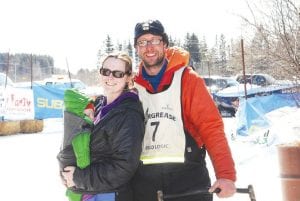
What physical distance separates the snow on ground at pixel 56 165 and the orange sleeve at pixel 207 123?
340cm

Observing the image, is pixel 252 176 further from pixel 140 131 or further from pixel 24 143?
pixel 24 143

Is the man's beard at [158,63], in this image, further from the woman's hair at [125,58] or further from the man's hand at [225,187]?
the man's hand at [225,187]

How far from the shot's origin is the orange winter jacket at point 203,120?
3.08m

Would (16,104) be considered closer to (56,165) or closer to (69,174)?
(56,165)

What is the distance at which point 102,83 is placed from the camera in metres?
3.14

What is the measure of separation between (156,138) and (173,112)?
0.66 feet

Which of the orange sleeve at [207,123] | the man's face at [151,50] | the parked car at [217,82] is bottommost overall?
the orange sleeve at [207,123]

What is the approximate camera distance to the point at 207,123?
10.2 ft

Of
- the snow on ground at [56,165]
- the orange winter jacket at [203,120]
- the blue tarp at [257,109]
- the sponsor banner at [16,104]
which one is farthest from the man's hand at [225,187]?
the sponsor banner at [16,104]

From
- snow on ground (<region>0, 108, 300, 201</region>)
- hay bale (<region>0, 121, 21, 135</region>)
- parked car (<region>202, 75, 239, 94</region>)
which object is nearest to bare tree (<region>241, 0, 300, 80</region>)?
snow on ground (<region>0, 108, 300, 201</region>)

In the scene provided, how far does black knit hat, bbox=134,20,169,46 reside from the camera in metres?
3.30

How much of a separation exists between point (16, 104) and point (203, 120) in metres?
14.1

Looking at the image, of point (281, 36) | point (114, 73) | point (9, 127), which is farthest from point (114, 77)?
point (9, 127)

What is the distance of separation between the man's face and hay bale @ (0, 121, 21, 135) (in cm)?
1295
